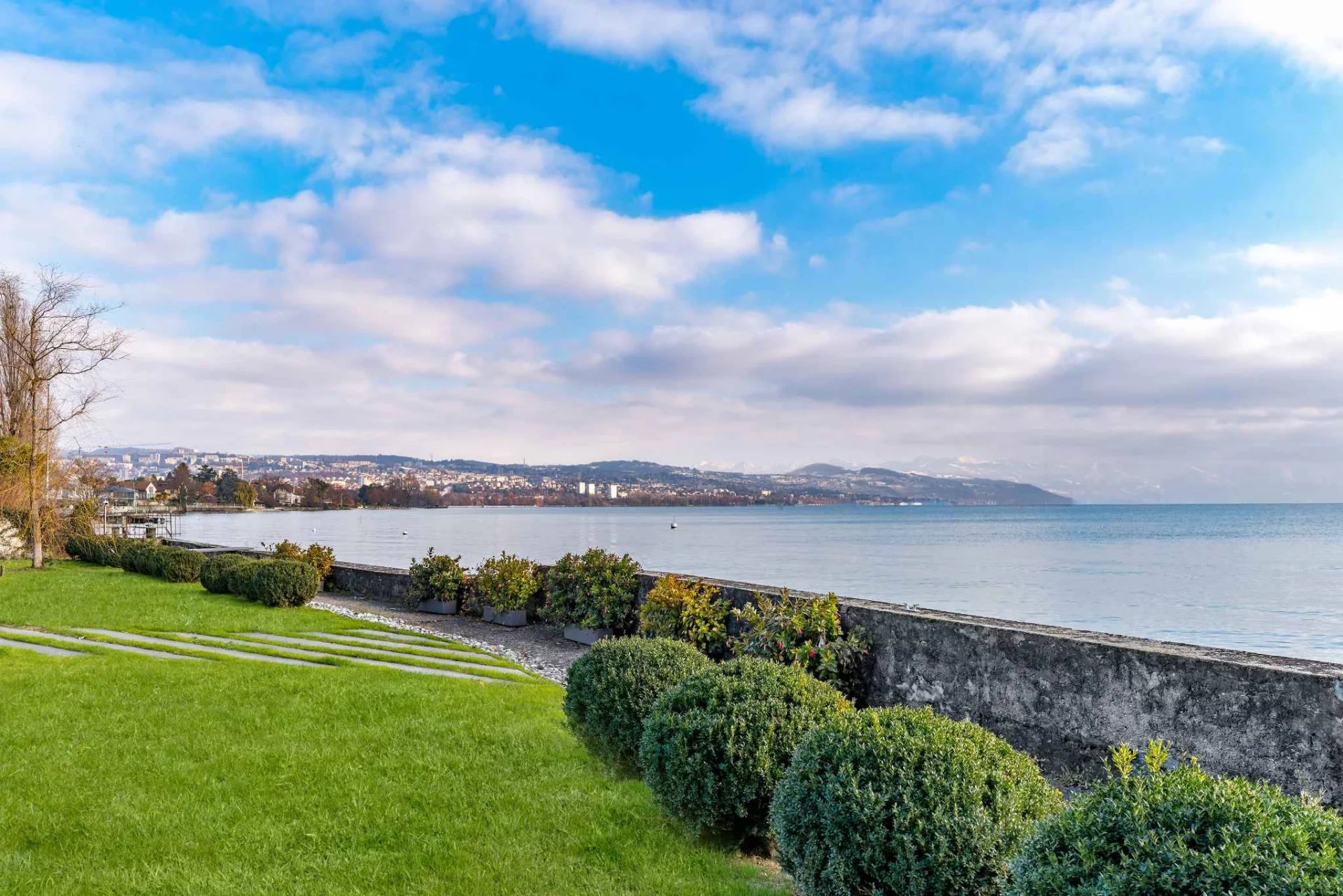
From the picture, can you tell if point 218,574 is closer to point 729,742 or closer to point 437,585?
point 437,585

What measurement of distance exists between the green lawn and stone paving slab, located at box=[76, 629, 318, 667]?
131 centimetres

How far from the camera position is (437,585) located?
15.4 meters

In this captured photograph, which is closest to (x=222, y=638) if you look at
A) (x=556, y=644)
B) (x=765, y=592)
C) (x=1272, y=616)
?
(x=556, y=644)

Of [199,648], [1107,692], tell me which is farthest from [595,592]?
[1107,692]

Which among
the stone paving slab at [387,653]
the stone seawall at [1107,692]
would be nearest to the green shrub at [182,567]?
the stone paving slab at [387,653]

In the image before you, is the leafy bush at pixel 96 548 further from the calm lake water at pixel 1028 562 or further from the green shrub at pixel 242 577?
the calm lake water at pixel 1028 562

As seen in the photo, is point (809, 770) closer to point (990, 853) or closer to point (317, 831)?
point (990, 853)

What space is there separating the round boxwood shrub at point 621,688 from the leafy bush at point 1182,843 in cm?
284

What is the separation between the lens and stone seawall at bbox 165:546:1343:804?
4180 millimetres

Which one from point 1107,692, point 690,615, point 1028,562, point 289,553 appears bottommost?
point 1028,562

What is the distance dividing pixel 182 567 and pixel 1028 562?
149 feet

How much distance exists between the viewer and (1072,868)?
6.59 ft

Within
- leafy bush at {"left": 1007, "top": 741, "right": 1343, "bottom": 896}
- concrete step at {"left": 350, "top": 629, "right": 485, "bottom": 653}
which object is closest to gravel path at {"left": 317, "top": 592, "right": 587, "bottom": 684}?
concrete step at {"left": 350, "top": 629, "right": 485, "bottom": 653}

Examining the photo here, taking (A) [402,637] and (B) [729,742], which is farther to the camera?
(A) [402,637]
